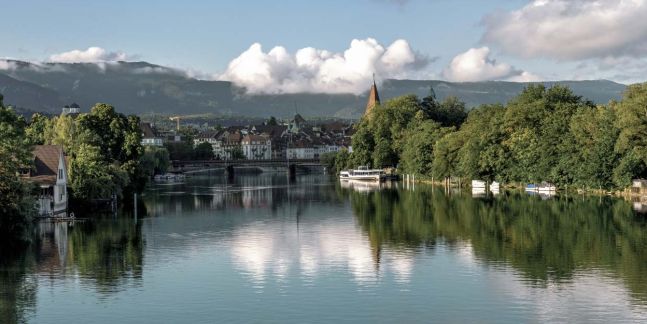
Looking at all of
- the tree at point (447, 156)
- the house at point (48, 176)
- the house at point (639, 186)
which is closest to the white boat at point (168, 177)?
the tree at point (447, 156)

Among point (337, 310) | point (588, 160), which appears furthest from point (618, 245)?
point (588, 160)

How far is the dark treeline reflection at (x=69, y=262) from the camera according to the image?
114ft

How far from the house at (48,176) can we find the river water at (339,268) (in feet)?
11.0

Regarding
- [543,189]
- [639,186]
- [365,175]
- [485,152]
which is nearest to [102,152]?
[485,152]

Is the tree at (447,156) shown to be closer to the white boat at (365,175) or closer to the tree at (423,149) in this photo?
the tree at (423,149)

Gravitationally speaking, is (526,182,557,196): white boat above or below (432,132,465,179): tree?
below

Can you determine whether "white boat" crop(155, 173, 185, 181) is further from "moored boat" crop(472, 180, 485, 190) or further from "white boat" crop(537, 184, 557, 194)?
"white boat" crop(537, 184, 557, 194)

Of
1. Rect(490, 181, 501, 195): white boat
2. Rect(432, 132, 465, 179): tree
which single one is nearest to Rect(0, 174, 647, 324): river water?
Rect(490, 181, 501, 195): white boat

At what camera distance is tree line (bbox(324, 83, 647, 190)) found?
7919 cm

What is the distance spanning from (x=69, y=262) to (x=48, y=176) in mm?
21771

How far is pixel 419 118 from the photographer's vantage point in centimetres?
14238

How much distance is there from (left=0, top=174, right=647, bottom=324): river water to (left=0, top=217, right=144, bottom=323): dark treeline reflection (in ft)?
0.29

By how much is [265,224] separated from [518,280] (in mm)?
29692

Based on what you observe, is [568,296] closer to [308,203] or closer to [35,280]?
[35,280]
